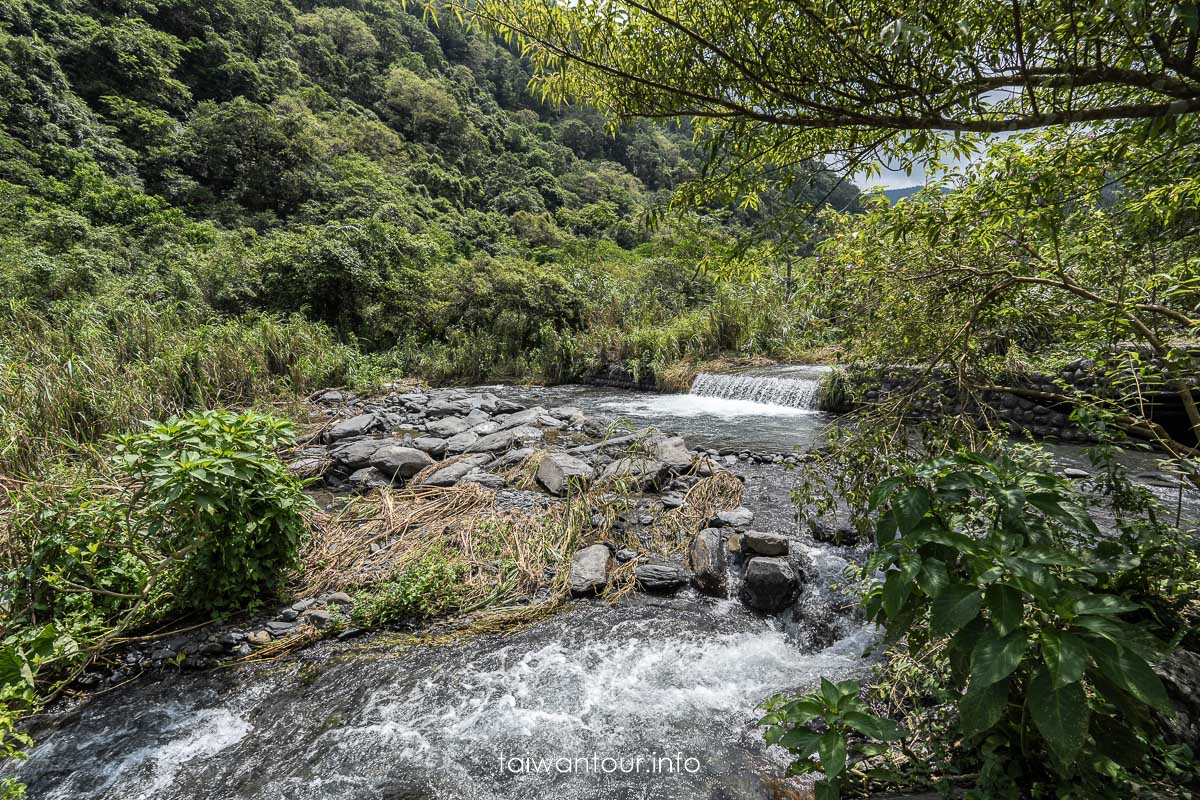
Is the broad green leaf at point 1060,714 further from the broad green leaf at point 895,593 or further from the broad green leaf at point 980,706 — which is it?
the broad green leaf at point 895,593

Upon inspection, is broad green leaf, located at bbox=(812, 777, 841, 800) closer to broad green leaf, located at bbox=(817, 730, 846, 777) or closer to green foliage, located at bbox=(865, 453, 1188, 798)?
broad green leaf, located at bbox=(817, 730, 846, 777)

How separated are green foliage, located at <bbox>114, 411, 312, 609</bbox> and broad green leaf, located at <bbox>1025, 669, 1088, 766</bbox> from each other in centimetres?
348

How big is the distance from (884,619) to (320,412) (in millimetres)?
8974

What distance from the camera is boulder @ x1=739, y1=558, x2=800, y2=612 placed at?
3.28m

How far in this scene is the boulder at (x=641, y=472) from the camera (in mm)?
4875

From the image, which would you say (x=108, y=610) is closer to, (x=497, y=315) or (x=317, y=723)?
(x=317, y=723)

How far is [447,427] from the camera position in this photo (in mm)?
7531

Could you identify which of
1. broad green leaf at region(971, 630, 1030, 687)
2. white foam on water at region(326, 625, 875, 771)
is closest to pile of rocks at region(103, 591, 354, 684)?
white foam on water at region(326, 625, 875, 771)

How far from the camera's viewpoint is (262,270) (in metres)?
14.1

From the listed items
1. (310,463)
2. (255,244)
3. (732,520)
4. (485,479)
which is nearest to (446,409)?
(310,463)

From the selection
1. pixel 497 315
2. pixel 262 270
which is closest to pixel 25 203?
pixel 262 270

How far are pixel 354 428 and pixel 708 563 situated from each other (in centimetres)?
557

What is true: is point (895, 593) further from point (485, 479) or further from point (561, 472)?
point (485, 479)

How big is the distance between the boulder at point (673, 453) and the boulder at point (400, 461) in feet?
8.92
